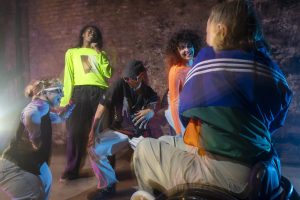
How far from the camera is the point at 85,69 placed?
5.04 metres

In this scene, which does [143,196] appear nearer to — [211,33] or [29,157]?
[211,33]

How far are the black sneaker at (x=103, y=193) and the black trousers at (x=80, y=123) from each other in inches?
34.4

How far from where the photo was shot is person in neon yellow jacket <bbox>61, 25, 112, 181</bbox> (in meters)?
5.03

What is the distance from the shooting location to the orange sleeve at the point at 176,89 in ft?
12.9

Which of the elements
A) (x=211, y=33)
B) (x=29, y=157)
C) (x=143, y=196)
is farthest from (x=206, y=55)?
(x=29, y=157)

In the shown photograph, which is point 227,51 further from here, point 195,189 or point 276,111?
point 195,189

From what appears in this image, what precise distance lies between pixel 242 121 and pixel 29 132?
1.98 m

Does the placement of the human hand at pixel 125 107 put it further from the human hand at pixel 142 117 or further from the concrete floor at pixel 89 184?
the concrete floor at pixel 89 184

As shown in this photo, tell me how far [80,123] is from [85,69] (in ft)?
2.72

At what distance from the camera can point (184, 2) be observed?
6.14 meters

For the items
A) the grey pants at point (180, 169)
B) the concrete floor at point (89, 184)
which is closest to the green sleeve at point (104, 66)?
the concrete floor at point (89, 184)

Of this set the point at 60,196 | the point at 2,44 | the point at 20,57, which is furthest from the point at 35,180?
the point at 2,44

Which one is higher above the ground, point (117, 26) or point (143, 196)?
point (117, 26)

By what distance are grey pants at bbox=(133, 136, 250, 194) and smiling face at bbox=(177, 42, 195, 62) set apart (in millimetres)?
2261
